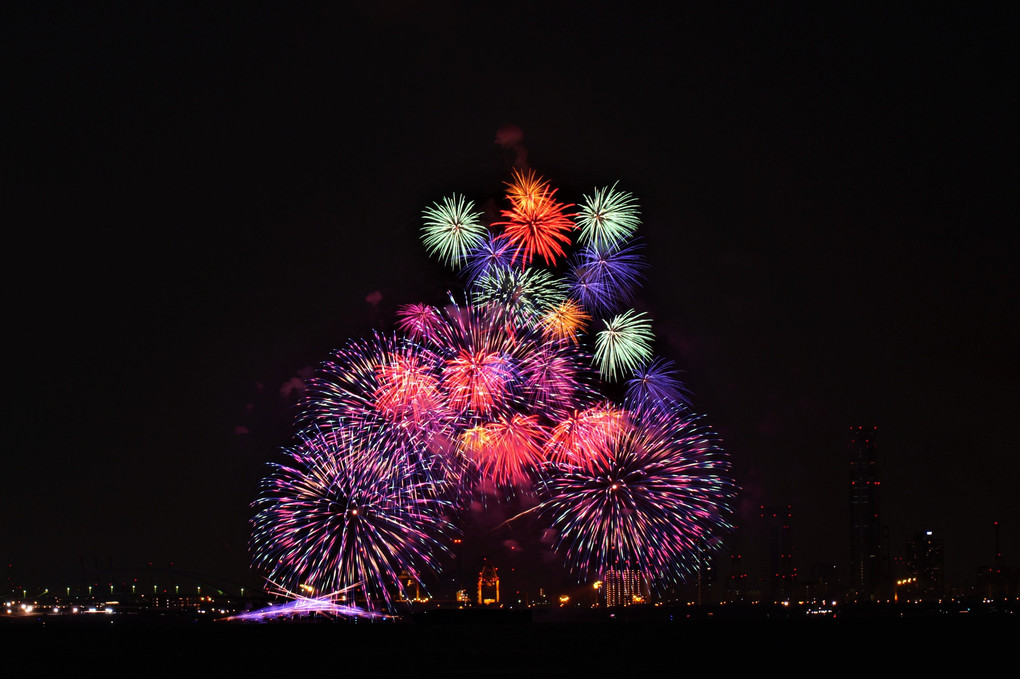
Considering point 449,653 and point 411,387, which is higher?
point 411,387

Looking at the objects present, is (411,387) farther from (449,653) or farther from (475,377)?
(449,653)

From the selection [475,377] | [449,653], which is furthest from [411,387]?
[449,653]

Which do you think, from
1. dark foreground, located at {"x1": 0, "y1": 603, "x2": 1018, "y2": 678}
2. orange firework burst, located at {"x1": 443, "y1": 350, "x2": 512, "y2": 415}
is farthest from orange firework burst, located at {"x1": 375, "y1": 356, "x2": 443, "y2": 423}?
dark foreground, located at {"x1": 0, "y1": 603, "x2": 1018, "y2": 678}

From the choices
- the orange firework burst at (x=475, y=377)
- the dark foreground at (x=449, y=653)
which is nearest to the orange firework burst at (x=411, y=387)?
the orange firework burst at (x=475, y=377)

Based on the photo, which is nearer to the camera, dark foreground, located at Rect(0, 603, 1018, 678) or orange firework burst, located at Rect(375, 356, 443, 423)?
orange firework burst, located at Rect(375, 356, 443, 423)

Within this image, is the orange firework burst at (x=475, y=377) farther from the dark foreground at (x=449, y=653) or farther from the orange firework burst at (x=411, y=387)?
the dark foreground at (x=449, y=653)

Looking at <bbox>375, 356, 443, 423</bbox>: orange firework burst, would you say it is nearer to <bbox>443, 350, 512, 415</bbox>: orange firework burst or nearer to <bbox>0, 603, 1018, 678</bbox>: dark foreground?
<bbox>443, 350, 512, 415</bbox>: orange firework burst

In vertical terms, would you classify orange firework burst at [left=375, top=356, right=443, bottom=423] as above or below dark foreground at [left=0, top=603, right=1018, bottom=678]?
above

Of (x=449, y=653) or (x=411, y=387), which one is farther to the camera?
(x=449, y=653)

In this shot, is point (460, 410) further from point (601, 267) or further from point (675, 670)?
point (675, 670)

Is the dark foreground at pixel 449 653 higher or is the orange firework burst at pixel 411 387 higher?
the orange firework burst at pixel 411 387

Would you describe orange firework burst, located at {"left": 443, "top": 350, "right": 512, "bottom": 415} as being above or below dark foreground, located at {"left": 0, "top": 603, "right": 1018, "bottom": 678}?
above
